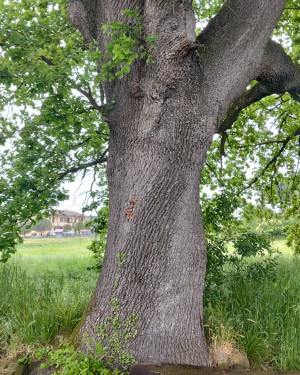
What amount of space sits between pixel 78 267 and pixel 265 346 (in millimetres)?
7283

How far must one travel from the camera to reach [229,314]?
14.7ft

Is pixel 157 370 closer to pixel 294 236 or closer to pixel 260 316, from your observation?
pixel 260 316

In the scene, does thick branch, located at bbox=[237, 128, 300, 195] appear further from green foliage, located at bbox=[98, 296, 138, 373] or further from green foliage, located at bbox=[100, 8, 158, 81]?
green foliage, located at bbox=[98, 296, 138, 373]

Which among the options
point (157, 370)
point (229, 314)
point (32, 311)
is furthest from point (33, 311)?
point (229, 314)

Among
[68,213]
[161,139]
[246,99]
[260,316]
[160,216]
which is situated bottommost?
[260,316]

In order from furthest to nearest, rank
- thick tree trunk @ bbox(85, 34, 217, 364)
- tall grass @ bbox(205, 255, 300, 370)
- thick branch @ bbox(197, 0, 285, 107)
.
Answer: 1. thick branch @ bbox(197, 0, 285, 107)
2. tall grass @ bbox(205, 255, 300, 370)
3. thick tree trunk @ bbox(85, 34, 217, 364)

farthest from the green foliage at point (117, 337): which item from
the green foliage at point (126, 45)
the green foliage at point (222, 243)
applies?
the green foliage at point (126, 45)

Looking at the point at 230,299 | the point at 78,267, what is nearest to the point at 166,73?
the point at 230,299

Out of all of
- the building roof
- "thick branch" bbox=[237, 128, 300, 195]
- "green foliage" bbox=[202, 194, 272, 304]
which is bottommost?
"green foliage" bbox=[202, 194, 272, 304]

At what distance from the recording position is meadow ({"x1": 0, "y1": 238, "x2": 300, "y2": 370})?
3953 millimetres

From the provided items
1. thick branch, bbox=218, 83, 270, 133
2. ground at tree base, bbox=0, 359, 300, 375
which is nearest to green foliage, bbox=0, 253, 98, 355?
ground at tree base, bbox=0, 359, 300, 375

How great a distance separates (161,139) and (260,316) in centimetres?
248

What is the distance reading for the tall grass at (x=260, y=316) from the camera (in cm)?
402

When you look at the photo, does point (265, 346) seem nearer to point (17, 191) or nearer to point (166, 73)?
point (166, 73)
